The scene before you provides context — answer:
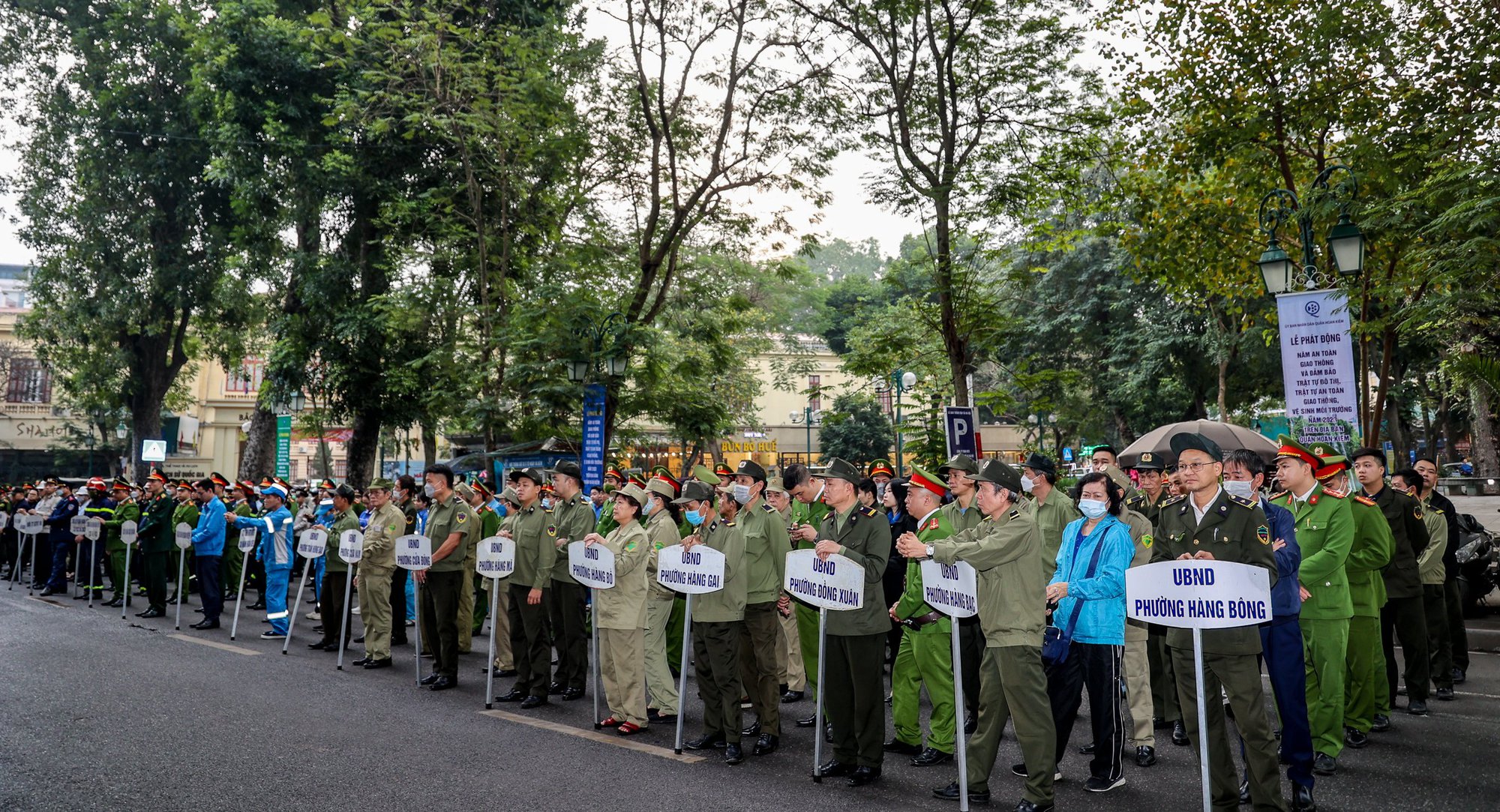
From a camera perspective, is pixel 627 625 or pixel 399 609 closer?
pixel 627 625

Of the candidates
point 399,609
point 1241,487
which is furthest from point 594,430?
point 1241,487

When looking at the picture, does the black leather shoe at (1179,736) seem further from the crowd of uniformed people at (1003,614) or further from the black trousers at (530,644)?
the black trousers at (530,644)

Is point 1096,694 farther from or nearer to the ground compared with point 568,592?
nearer to the ground

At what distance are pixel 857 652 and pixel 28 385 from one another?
206 ft

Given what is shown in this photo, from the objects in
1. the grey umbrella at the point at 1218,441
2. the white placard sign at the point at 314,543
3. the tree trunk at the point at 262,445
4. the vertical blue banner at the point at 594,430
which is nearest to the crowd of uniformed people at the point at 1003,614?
the white placard sign at the point at 314,543

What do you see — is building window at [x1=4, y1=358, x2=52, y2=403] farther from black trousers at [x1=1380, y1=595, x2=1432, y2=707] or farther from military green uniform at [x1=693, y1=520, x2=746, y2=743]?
black trousers at [x1=1380, y1=595, x2=1432, y2=707]

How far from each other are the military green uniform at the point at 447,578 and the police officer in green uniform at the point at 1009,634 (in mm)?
5470

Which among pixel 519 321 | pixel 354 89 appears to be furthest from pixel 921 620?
pixel 354 89

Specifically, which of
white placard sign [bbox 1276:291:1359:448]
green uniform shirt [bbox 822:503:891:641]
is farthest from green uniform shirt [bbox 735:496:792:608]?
white placard sign [bbox 1276:291:1359:448]

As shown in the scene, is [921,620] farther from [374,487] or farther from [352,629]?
[352,629]

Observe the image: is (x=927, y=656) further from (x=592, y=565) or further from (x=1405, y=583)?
(x=1405, y=583)

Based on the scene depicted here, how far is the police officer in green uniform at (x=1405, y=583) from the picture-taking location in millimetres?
8086

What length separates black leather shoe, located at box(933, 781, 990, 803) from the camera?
5992 mm

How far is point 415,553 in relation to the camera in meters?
9.80
